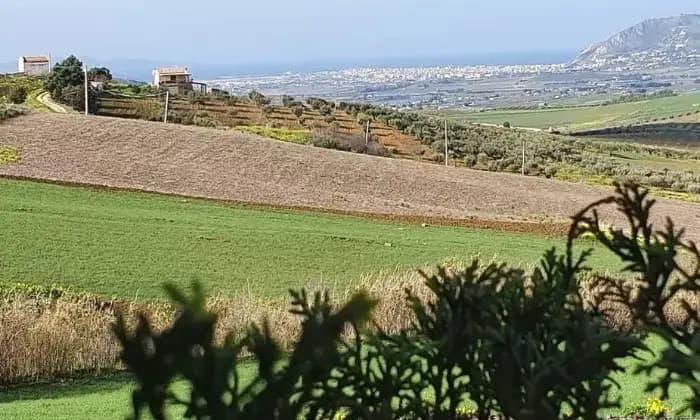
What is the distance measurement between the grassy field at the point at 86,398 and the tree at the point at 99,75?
35.9m

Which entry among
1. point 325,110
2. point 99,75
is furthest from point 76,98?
point 325,110

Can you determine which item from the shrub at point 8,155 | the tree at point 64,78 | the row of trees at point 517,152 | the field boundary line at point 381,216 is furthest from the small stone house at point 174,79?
the field boundary line at point 381,216

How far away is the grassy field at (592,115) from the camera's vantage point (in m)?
85.0

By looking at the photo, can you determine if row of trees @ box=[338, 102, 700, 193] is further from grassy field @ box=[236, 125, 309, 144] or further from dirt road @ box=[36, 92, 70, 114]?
dirt road @ box=[36, 92, 70, 114]

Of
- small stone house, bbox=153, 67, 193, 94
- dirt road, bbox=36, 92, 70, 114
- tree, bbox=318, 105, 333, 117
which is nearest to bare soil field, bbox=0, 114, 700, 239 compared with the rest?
dirt road, bbox=36, 92, 70, 114

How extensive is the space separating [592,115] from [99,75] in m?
63.6

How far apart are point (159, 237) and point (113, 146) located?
10.4m

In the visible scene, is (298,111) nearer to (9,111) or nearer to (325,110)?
(325,110)

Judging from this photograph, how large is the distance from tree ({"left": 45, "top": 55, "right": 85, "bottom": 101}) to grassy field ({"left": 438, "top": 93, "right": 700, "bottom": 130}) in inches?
1772

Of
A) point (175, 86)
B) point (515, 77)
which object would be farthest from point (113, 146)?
point (515, 77)

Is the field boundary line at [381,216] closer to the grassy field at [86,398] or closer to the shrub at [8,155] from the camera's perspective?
the shrub at [8,155]

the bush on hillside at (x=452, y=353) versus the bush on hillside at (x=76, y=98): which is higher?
the bush on hillside at (x=452, y=353)

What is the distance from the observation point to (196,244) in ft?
48.7

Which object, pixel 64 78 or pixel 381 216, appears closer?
pixel 381 216
